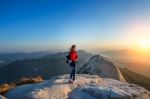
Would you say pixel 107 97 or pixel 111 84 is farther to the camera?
pixel 111 84

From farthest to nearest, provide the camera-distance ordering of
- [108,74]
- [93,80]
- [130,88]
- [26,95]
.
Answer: [108,74], [93,80], [130,88], [26,95]

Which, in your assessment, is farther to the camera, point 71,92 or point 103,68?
point 103,68

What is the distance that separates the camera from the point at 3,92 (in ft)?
80.6

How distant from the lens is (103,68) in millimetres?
44531

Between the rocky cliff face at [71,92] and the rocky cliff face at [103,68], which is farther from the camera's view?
the rocky cliff face at [103,68]

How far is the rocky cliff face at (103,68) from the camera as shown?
43625mm

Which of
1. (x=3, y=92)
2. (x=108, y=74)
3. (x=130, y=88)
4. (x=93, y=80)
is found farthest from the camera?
(x=108, y=74)

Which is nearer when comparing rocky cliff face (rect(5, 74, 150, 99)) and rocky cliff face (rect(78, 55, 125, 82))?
rocky cliff face (rect(5, 74, 150, 99))

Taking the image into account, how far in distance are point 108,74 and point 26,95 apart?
79.2ft

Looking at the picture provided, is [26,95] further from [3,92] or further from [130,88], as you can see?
[130,88]

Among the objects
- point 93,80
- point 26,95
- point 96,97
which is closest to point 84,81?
point 93,80

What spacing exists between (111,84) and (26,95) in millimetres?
10083

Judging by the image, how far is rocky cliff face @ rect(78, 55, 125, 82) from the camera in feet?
143

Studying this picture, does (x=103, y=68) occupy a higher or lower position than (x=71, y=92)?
higher
